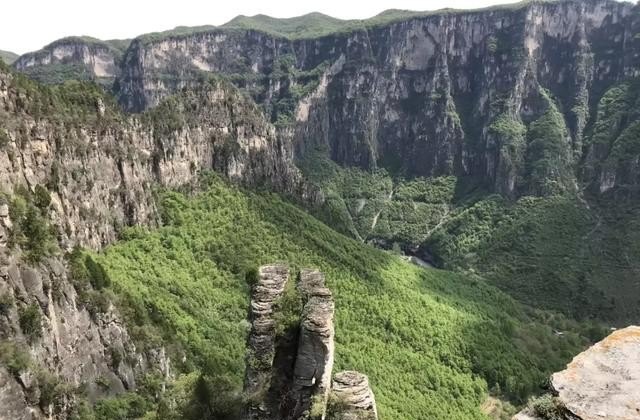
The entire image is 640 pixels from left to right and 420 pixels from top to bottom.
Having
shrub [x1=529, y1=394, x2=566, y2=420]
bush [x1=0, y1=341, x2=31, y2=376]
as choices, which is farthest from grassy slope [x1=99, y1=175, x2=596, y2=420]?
shrub [x1=529, y1=394, x2=566, y2=420]

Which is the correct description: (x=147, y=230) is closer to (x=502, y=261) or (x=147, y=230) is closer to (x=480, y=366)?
(x=480, y=366)

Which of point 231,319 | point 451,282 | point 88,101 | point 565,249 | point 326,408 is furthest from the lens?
point 565,249

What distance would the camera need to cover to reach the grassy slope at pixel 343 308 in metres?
71.4

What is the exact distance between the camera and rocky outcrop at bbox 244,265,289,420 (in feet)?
92.7

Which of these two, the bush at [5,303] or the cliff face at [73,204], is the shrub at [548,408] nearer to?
the cliff face at [73,204]

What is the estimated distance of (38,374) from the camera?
39000 millimetres

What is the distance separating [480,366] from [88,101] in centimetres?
7345

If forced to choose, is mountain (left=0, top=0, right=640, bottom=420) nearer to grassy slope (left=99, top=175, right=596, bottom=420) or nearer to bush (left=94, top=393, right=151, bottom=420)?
bush (left=94, top=393, right=151, bottom=420)

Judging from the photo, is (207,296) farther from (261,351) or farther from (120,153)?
(261,351)

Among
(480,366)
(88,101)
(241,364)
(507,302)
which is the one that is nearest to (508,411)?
(480,366)

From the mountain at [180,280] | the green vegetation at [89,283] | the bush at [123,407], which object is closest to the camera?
the mountain at [180,280]

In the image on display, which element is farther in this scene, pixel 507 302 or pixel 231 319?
pixel 507 302

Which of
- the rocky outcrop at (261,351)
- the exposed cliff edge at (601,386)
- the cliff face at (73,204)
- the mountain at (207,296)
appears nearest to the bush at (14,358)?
the cliff face at (73,204)

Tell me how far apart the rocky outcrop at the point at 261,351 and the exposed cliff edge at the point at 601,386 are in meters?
15.4
